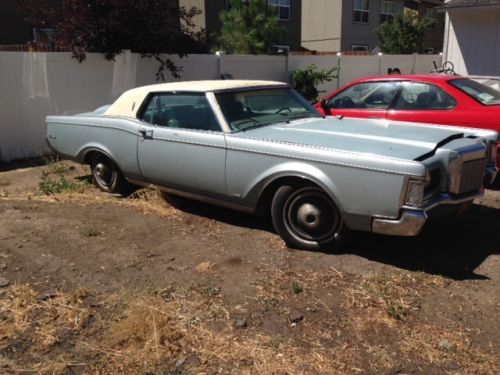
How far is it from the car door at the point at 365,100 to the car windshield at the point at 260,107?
163 cm

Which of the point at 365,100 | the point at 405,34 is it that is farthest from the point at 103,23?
the point at 405,34

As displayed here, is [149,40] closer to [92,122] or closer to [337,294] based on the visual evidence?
[92,122]

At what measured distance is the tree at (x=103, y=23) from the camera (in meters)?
9.62

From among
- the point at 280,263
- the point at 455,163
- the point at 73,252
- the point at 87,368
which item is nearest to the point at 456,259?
the point at 455,163

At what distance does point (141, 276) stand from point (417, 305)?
212cm

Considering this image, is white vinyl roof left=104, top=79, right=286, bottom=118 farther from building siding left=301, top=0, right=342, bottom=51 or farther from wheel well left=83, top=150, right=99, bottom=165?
building siding left=301, top=0, right=342, bottom=51

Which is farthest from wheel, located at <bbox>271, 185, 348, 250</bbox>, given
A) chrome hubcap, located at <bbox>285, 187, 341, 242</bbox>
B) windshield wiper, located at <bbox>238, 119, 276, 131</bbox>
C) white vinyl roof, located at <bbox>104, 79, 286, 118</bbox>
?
white vinyl roof, located at <bbox>104, 79, 286, 118</bbox>

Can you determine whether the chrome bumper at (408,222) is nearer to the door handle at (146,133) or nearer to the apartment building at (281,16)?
the door handle at (146,133)

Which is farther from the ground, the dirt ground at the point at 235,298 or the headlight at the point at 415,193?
the headlight at the point at 415,193

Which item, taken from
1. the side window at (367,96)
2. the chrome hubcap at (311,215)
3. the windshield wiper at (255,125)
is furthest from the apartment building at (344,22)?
the chrome hubcap at (311,215)

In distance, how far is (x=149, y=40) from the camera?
1046cm

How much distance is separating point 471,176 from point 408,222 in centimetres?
87

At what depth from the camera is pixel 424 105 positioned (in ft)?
22.0

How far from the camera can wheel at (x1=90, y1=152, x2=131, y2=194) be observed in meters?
6.25
